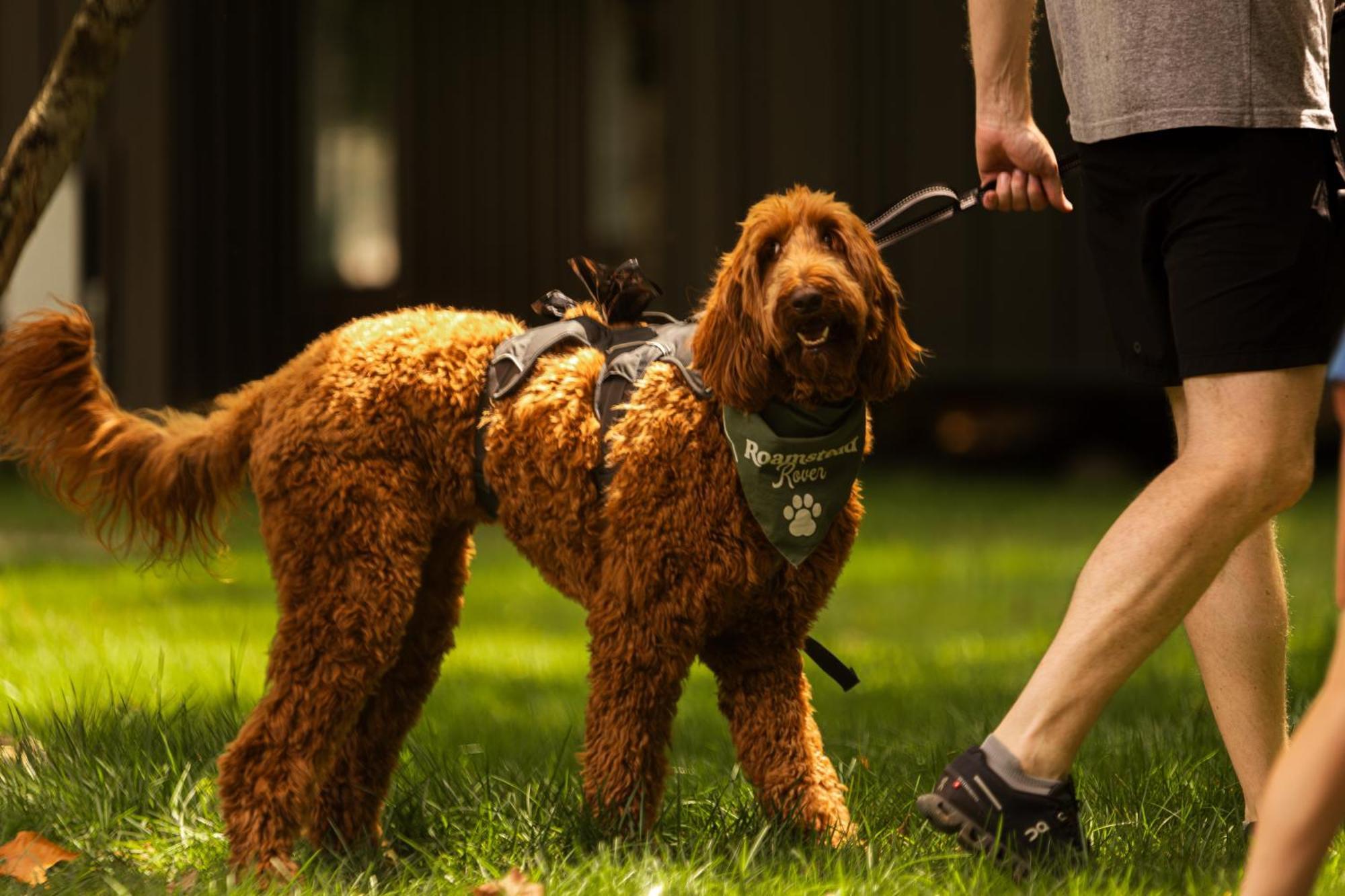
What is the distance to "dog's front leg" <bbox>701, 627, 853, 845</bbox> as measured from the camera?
3.44 m

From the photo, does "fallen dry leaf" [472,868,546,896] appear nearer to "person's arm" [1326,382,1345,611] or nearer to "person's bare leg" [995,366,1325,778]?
"person's bare leg" [995,366,1325,778]

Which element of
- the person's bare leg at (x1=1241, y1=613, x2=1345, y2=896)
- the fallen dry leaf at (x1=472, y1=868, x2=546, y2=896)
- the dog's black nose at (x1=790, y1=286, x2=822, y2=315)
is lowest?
the fallen dry leaf at (x1=472, y1=868, x2=546, y2=896)

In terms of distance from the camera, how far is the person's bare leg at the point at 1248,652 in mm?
3383

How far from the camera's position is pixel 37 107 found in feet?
13.9

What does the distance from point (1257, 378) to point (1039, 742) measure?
2.45 feet

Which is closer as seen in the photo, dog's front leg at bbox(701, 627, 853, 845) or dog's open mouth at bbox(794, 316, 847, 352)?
dog's open mouth at bbox(794, 316, 847, 352)

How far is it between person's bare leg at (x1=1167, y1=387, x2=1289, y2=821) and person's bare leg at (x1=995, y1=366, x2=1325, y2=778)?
319 millimetres

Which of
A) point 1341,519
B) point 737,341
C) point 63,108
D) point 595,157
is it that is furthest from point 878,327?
point 595,157

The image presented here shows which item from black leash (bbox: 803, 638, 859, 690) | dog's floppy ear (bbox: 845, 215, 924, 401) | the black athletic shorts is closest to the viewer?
the black athletic shorts

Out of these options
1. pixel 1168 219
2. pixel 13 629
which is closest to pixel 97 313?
pixel 13 629

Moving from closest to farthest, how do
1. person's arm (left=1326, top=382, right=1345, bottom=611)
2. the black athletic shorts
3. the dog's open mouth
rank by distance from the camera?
person's arm (left=1326, top=382, right=1345, bottom=611), the black athletic shorts, the dog's open mouth

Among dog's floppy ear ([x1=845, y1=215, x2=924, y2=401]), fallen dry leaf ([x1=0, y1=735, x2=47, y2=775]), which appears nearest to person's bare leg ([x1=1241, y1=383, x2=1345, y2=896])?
dog's floppy ear ([x1=845, y1=215, x2=924, y2=401])

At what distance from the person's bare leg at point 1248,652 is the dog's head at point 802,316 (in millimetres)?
619

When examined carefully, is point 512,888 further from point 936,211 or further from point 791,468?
point 936,211
